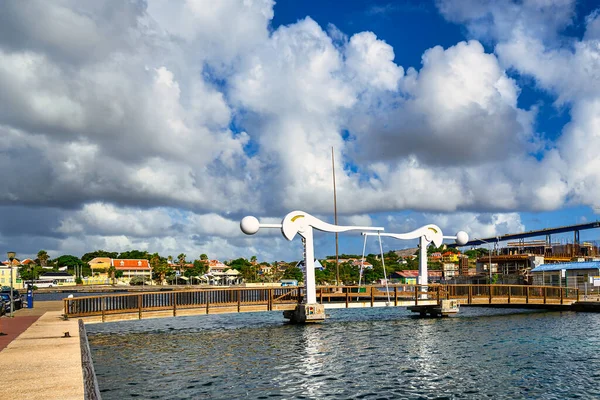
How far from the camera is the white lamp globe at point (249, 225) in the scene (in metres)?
37.1

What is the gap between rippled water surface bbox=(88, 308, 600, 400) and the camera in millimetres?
19156

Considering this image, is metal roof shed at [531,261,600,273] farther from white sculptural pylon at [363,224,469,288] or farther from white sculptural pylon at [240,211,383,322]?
white sculptural pylon at [240,211,383,322]

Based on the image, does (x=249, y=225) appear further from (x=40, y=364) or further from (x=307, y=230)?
(x=40, y=364)

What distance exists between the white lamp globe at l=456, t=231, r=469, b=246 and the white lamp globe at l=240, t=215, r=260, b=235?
779 inches

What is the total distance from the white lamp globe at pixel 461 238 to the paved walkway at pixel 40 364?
32.4 metres

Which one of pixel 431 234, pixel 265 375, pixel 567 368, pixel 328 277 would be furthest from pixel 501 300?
pixel 328 277

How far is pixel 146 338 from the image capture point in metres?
34.5

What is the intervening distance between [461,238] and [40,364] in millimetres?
38683

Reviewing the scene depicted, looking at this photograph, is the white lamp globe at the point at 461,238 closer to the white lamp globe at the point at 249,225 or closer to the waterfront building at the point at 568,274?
the white lamp globe at the point at 249,225

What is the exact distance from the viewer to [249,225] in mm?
37219

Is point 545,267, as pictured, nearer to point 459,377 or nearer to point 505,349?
point 505,349

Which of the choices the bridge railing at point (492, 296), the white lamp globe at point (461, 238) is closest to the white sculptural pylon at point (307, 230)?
the white lamp globe at point (461, 238)

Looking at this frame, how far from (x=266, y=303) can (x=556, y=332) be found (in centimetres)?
1963

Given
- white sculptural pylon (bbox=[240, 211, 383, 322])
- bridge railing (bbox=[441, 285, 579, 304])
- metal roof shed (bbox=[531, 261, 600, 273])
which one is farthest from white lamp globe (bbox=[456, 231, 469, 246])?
metal roof shed (bbox=[531, 261, 600, 273])
